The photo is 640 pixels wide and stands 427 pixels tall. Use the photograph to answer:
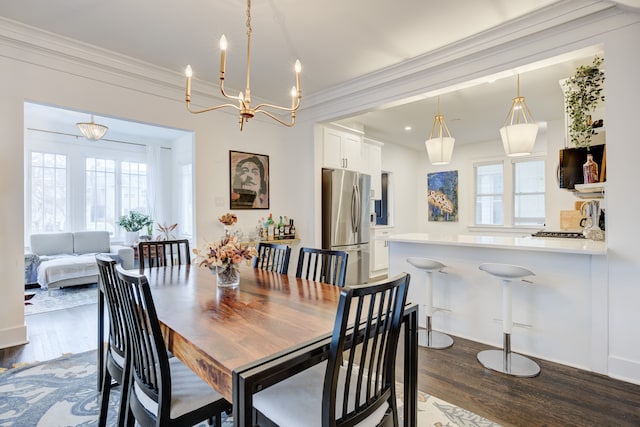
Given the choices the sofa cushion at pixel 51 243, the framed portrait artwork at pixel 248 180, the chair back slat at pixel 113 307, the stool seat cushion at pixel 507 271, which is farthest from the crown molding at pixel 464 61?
the sofa cushion at pixel 51 243

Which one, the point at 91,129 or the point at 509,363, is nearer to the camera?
the point at 509,363

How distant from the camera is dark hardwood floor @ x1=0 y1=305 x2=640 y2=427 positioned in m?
1.87

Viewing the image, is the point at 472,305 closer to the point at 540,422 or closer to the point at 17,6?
the point at 540,422

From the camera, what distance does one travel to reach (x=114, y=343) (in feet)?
5.46

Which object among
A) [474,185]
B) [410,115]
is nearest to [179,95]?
[410,115]

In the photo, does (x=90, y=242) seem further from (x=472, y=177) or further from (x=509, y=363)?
(x=472, y=177)

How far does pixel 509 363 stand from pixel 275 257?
2.04 meters

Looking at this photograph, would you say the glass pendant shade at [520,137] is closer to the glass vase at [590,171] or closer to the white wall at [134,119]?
the glass vase at [590,171]

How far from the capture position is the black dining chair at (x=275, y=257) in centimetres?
255

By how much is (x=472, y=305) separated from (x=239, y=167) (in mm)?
3189

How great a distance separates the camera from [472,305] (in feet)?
9.95

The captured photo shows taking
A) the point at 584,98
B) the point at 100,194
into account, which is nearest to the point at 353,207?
the point at 584,98

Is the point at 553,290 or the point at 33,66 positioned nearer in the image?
the point at 553,290

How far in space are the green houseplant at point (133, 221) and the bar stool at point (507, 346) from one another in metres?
6.15
